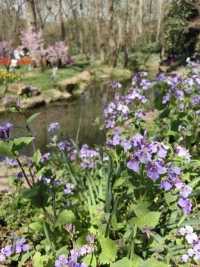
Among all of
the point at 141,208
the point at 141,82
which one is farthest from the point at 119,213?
the point at 141,82

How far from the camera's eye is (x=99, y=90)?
1925 centimetres

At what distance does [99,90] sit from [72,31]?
19741 millimetres

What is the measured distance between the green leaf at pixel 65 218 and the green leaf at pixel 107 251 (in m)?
0.21

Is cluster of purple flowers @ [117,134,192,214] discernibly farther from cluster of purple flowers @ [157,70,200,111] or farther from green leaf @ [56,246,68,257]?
cluster of purple flowers @ [157,70,200,111]

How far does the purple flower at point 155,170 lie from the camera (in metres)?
2.77

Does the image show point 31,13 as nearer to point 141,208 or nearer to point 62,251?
point 62,251

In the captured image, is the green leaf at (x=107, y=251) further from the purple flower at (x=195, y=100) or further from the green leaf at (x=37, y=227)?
the purple flower at (x=195, y=100)

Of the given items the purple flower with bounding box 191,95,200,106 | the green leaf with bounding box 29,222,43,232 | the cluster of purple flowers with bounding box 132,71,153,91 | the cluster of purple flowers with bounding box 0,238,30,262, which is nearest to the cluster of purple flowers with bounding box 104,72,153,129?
the cluster of purple flowers with bounding box 132,71,153,91

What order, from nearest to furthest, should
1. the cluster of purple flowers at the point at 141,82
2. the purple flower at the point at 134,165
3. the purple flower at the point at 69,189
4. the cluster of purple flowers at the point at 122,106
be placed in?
the purple flower at the point at 134,165, the purple flower at the point at 69,189, the cluster of purple flowers at the point at 122,106, the cluster of purple flowers at the point at 141,82

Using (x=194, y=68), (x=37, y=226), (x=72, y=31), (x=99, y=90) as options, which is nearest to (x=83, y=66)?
(x=99, y=90)

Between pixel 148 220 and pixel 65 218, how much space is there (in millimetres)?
516

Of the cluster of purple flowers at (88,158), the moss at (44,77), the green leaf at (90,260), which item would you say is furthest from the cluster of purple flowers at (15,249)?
the moss at (44,77)

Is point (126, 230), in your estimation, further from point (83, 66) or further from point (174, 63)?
point (83, 66)

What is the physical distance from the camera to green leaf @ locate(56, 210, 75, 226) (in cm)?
309
